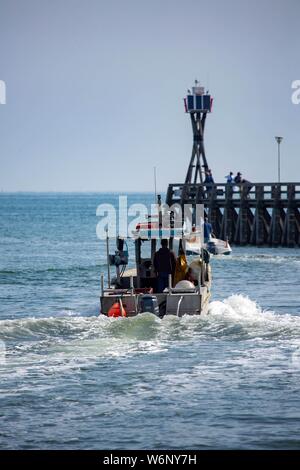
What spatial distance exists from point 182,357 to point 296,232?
115ft

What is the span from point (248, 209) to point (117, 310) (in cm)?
3430

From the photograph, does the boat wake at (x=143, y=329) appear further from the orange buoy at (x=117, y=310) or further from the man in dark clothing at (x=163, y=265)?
the man in dark clothing at (x=163, y=265)

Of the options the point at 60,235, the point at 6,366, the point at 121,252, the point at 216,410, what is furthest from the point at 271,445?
the point at 60,235

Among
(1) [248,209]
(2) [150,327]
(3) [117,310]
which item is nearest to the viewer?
(2) [150,327]

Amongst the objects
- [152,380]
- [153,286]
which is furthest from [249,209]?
[152,380]

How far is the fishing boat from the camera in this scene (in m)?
24.3

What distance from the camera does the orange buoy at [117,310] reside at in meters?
24.1

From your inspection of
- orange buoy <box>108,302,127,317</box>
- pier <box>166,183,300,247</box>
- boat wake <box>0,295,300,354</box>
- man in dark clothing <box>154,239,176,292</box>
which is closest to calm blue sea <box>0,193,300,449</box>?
boat wake <box>0,295,300,354</box>

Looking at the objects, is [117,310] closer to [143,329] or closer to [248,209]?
[143,329]

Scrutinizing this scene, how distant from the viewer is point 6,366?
65.6ft

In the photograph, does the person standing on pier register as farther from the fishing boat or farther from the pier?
the fishing boat

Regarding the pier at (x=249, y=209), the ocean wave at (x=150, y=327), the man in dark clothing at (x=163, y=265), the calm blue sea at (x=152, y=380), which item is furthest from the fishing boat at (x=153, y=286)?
the pier at (x=249, y=209)

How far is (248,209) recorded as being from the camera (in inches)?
2277

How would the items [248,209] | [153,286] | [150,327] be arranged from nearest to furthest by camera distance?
[150,327] < [153,286] < [248,209]
